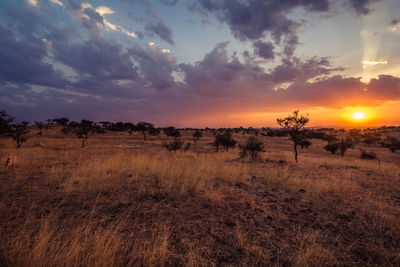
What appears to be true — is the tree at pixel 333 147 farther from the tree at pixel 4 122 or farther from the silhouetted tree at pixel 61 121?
the silhouetted tree at pixel 61 121

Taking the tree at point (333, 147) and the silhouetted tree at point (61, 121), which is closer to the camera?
the tree at point (333, 147)

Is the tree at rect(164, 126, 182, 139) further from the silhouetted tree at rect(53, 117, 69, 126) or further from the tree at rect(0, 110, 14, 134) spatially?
the silhouetted tree at rect(53, 117, 69, 126)

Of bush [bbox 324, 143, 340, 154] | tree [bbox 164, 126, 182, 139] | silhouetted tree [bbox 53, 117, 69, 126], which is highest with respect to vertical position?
silhouetted tree [bbox 53, 117, 69, 126]

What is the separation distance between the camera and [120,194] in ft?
17.5

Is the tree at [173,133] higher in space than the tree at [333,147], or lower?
higher

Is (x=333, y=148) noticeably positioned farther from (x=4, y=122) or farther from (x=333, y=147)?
(x=4, y=122)

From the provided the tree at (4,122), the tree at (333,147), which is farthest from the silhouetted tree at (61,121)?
the tree at (333,147)

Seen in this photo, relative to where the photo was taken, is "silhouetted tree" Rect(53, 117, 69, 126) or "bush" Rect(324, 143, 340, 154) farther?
"silhouetted tree" Rect(53, 117, 69, 126)

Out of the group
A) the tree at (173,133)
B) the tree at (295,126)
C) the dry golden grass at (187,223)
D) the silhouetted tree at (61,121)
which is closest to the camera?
the dry golden grass at (187,223)

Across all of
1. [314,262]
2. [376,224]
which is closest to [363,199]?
[376,224]

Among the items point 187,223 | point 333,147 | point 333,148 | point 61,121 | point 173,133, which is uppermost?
point 61,121

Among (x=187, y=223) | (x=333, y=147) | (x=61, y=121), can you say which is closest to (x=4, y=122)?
(x=187, y=223)

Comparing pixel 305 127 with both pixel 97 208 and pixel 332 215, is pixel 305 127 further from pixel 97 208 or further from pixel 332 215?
pixel 97 208

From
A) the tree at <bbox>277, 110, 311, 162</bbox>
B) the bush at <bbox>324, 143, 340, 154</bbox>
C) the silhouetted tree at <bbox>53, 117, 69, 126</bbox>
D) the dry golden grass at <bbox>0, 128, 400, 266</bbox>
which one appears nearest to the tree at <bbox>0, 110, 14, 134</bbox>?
the dry golden grass at <bbox>0, 128, 400, 266</bbox>
